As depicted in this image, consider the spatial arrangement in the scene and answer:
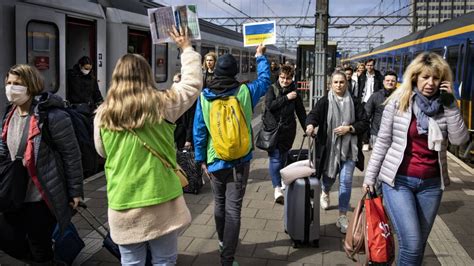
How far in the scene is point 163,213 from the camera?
2783 mm

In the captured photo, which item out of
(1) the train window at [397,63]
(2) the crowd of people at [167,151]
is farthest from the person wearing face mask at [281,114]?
(1) the train window at [397,63]

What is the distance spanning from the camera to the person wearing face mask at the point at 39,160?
331 centimetres

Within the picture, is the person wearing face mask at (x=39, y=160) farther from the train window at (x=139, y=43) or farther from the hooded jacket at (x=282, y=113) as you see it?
the train window at (x=139, y=43)

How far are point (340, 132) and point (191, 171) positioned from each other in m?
2.13

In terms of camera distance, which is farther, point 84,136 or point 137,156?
point 84,136

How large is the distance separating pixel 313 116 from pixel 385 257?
2.15 meters

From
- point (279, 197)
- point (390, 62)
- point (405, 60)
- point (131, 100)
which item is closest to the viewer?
point (131, 100)

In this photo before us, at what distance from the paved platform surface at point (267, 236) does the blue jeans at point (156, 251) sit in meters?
1.28

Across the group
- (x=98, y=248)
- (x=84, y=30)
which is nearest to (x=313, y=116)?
(x=98, y=248)

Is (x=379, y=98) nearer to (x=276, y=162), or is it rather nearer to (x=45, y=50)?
(x=276, y=162)

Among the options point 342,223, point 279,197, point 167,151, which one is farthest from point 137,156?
point 279,197

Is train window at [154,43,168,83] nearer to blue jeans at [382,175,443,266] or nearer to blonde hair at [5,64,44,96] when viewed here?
blonde hair at [5,64,44,96]

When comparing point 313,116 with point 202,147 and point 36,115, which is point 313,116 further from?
point 36,115

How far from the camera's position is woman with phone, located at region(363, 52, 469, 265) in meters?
3.17
